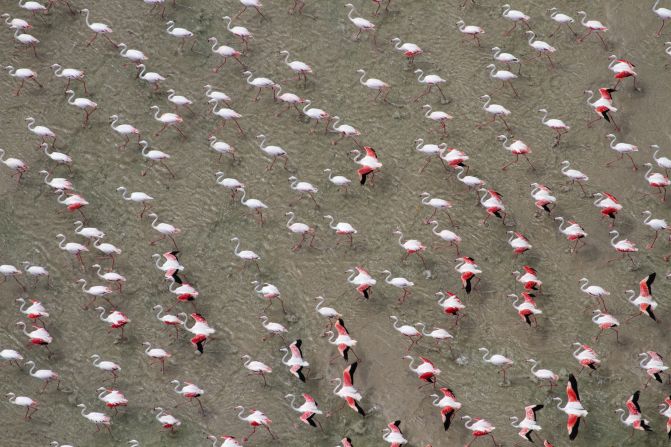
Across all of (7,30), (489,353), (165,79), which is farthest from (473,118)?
(7,30)

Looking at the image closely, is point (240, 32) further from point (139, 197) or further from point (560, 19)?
point (560, 19)

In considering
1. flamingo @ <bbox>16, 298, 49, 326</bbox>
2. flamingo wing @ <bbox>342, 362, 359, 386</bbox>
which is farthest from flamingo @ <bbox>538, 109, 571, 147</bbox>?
flamingo @ <bbox>16, 298, 49, 326</bbox>

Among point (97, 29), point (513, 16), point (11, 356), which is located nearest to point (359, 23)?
point (513, 16)

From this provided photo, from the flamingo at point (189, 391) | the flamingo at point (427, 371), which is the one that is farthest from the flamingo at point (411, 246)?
the flamingo at point (189, 391)

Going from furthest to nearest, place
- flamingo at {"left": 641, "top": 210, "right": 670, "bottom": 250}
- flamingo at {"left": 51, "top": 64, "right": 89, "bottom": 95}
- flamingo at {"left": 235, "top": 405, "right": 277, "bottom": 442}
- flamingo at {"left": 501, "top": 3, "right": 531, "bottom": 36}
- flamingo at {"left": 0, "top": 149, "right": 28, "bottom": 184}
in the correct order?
flamingo at {"left": 501, "top": 3, "right": 531, "bottom": 36}, flamingo at {"left": 51, "top": 64, "right": 89, "bottom": 95}, flamingo at {"left": 0, "top": 149, "right": 28, "bottom": 184}, flamingo at {"left": 641, "top": 210, "right": 670, "bottom": 250}, flamingo at {"left": 235, "top": 405, "right": 277, "bottom": 442}

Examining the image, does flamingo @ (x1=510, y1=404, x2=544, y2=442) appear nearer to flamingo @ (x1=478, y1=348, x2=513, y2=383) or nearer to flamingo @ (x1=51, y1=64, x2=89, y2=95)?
flamingo @ (x1=478, y1=348, x2=513, y2=383)
